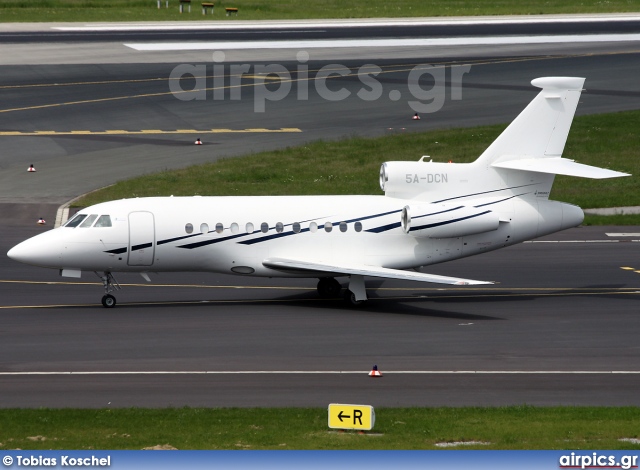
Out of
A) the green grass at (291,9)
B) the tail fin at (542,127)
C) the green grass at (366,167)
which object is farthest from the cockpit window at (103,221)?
the green grass at (291,9)

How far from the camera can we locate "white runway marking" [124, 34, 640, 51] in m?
82.0

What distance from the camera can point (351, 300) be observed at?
3453 cm

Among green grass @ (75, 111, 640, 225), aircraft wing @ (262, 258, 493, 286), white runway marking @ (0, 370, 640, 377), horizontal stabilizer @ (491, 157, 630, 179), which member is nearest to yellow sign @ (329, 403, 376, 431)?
white runway marking @ (0, 370, 640, 377)

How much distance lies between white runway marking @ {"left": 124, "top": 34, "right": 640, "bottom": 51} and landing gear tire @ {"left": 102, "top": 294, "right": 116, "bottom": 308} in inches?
1916

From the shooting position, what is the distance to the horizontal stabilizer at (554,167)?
33.7 meters

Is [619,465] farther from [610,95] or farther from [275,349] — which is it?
[610,95]

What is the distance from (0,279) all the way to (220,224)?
891 centimetres

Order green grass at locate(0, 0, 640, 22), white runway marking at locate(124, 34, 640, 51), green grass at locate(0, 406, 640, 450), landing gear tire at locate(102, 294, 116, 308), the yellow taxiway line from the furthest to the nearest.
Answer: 1. green grass at locate(0, 0, 640, 22)
2. white runway marking at locate(124, 34, 640, 51)
3. the yellow taxiway line
4. landing gear tire at locate(102, 294, 116, 308)
5. green grass at locate(0, 406, 640, 450)

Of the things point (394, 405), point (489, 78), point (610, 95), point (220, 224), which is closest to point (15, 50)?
point (489, 78)

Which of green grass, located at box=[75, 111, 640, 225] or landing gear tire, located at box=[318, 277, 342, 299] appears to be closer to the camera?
landing gear tire, located at box=[318, 277, 342, 299]

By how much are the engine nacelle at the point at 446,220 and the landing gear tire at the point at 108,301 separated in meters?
9.35

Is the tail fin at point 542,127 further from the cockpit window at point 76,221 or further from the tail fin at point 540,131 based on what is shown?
the cockpit window at point 76,221

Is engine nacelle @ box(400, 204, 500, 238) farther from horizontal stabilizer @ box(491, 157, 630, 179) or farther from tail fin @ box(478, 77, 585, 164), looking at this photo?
tail fin @ box(478, 77, 585, 164)

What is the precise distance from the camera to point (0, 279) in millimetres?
37906
